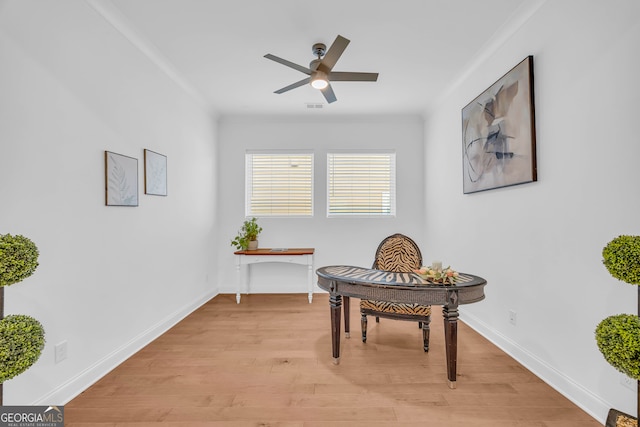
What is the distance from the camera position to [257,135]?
4984 mm

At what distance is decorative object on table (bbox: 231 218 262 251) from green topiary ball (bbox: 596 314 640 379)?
4054 millimetres

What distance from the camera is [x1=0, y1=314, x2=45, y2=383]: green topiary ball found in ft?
3.90

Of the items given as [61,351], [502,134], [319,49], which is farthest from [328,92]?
[61,351]

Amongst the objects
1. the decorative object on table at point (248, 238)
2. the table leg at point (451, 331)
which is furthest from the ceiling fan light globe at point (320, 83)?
the decorative object on table at point (248, 238)

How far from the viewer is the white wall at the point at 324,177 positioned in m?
4.97

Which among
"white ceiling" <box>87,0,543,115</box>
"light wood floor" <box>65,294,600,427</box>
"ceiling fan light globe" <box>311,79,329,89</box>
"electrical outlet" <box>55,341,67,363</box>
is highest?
"white ceiling" <box>87,0,543,115</box>

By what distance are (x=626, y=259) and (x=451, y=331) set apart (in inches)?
45.5

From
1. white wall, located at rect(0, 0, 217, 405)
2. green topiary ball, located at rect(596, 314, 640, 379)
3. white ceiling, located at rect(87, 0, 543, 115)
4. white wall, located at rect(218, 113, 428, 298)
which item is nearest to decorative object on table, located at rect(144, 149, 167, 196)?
white wall, located at rect(0, 0, 217, 405)

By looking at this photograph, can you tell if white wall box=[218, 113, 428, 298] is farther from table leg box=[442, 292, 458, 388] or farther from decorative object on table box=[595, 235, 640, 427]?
decorative object on table box=[595, 235, 640, 427]

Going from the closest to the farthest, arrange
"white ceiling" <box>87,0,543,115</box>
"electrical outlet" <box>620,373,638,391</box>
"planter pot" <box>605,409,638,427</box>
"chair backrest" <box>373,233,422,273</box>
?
"planter pot" <box>605,409,638,427</box> < "electrical outlet" <box>620,373,638,391</box> < "white ceiling" <box>87,0,543,115</box> < "chair backrest" <box>373,233,422,273</box>

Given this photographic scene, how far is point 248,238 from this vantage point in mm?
4680

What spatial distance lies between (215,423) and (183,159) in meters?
2.94

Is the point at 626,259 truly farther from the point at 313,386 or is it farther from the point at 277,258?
the point at 277,258

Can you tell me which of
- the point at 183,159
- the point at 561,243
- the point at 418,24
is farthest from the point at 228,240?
the point at 561,243
